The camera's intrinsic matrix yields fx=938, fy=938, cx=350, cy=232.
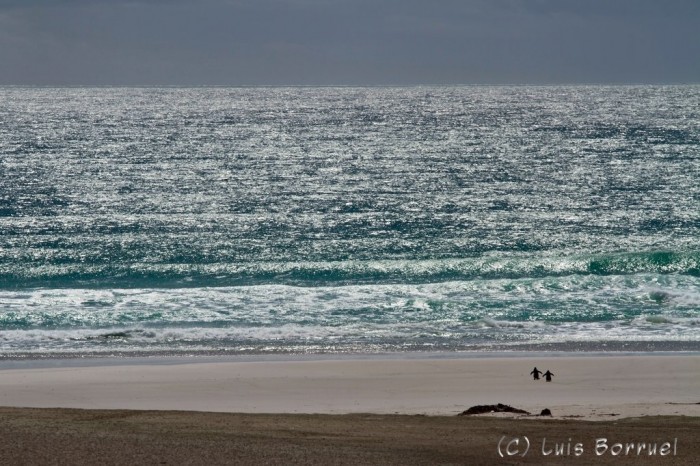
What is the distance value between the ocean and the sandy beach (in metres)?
3.07

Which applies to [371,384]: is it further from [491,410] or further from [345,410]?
[491,410]

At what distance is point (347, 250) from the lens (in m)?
43.3

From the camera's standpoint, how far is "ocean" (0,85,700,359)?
30.6 meters

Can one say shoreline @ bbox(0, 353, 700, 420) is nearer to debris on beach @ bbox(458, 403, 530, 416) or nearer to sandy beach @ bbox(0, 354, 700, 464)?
sandy beach @ bbox(0, 354, 700, 464)

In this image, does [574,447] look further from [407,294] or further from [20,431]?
[407,294]

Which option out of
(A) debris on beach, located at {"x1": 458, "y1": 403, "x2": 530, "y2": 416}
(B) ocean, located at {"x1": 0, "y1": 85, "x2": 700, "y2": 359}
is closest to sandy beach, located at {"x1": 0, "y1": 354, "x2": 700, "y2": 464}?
(A) debris on beach, located at {"x1": 458, "y1": 403, "x2": 530, "y2": 416}

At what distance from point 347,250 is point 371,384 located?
19.9 metres

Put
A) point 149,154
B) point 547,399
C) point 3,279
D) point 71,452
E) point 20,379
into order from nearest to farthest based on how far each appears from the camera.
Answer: point 71,452
point 547,399
point 20,379
point 3,279
point 149,154

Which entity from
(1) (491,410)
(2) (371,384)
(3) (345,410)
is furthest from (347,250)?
(1) (491,410)

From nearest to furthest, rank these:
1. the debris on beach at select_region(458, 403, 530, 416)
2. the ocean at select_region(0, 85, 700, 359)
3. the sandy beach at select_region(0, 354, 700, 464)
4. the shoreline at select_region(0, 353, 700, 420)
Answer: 1. the sandy beach at select_region(0, 354, 700, 464)
2. the debris on beach at select_region(458, 403, 530, 416)
3. the shoreline at select_region(0, 353, 700, 420)
4. the ocean at select_region(0, 85, 700, 359)

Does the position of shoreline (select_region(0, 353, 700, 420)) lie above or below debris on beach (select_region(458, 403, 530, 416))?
above

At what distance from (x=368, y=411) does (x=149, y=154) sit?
6773 cm

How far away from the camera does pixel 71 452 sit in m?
13.6

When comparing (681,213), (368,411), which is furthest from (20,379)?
(681,213)
